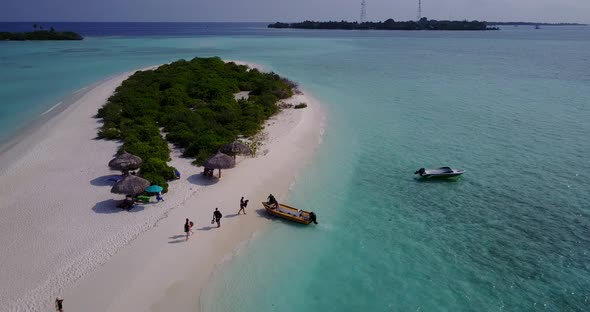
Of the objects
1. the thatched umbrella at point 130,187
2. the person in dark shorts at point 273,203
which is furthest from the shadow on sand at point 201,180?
the person in dark shorts at point 273,203

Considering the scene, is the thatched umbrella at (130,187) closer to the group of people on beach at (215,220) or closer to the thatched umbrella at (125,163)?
the thatched umbrella at (125,163)

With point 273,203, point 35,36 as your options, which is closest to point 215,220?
point 273,203

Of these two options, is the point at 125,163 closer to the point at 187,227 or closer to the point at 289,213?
the point at 187,227

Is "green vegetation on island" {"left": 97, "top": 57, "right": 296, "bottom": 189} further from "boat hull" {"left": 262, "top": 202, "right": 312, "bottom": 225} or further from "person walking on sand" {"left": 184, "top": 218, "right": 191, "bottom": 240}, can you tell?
"boat hull" {"left": 262, "top": 202, "right": 312, "bottom": 225}

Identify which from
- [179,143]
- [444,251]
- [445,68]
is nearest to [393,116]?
[179,143]

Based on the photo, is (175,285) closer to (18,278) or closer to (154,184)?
(18,278)

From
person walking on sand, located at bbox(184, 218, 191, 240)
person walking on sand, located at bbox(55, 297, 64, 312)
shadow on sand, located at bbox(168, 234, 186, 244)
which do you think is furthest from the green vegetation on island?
person walking on sand, located at bbox(55, 297, 64, 312)
